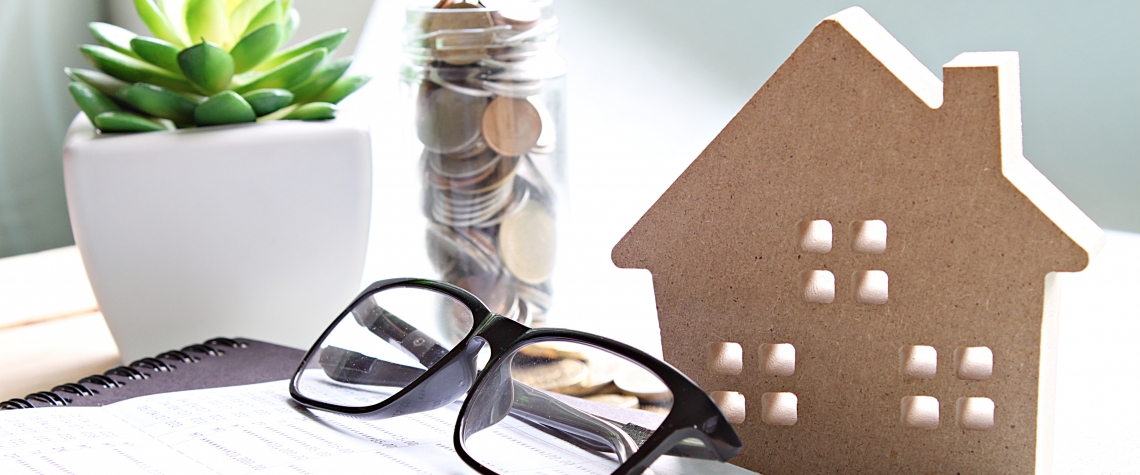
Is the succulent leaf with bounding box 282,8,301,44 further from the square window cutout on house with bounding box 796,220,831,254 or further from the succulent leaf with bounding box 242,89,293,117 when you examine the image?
the square window cutout on house with bounding box 796,220,831,254

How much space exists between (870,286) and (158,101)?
351 mm

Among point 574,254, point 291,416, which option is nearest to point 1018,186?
point 291,416

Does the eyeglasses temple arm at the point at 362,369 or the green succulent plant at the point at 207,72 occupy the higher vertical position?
the green succulent plant at the point at 207,72

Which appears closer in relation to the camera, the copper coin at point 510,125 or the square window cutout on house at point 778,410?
the square window cutout on house at point 778,410

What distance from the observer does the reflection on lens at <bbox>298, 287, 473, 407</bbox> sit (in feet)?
1.06

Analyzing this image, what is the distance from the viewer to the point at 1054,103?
→ 0.58 m

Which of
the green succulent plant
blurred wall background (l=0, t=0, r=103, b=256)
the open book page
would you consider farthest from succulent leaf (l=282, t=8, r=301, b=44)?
blurred wall background (l=0, t=0, r=103, b=256)

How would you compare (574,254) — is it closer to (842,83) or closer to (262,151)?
(262,151)

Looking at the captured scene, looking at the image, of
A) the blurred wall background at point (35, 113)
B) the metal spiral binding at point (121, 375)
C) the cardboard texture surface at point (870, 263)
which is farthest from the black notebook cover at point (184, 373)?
the blurred wall background at point (35, 113)

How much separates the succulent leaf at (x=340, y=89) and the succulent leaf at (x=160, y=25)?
8 centimetres

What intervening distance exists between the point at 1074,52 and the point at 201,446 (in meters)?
0.58

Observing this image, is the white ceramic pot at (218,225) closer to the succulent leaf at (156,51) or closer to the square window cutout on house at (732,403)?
the succulent leaf at (156,51)

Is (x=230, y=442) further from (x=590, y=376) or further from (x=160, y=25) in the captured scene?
(x=160, y=25)

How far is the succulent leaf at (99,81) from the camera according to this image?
43cm
